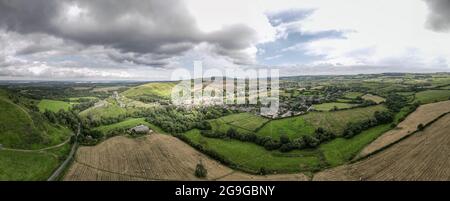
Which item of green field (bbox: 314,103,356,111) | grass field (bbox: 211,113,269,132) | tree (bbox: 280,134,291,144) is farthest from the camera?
green field (bbox: 314,103,356,111)

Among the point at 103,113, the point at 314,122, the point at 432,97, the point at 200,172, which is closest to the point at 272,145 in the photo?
the point at 314,122

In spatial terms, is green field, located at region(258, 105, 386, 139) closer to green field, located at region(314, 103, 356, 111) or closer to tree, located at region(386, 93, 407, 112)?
tree, located at region(386, 93, 407, 112)

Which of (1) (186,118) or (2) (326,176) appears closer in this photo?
(2) (326,176)

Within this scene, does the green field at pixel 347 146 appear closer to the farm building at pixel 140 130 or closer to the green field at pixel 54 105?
the farm building at pixel 140 130

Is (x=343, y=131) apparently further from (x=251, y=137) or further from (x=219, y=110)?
(x=219, y=110)

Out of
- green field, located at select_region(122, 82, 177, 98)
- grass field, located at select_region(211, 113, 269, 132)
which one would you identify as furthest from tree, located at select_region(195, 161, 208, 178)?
green field, located at select_region(122, 82, 177, 98)
